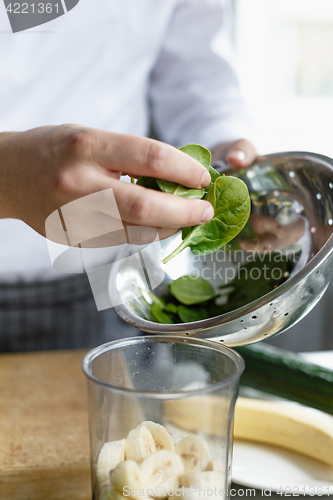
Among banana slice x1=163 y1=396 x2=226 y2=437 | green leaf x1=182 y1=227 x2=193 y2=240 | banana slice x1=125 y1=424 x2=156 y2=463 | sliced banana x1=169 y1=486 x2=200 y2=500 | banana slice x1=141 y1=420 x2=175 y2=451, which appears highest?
green leaf x1=182 y1=227 x2=193 y2=240

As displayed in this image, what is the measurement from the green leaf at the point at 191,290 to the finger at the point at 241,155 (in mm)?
165

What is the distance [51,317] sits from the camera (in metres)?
0.93

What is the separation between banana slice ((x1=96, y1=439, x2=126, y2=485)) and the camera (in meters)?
0.30

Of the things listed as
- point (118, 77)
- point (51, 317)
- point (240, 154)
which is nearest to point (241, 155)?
point (240, 154)

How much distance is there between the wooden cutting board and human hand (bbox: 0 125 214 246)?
0.90 feet

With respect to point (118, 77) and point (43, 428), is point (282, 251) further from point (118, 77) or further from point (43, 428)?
point (118, 77)

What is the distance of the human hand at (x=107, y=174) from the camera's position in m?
0.30

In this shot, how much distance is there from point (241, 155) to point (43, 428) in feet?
1.39

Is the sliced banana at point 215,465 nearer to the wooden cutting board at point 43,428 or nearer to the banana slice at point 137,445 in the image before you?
the banana slice at point 137,445

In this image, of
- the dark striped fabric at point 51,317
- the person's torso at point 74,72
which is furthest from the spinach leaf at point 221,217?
the dark striped fabric at point 51,317

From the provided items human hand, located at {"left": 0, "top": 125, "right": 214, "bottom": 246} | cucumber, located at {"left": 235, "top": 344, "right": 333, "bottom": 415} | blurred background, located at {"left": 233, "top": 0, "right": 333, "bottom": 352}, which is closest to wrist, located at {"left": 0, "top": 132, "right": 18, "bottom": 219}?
human hand, located at {"left": 0, "top": 125, "right": 214, "bottom": 246}

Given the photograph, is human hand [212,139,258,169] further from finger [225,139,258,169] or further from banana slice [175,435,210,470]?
banana slice [175,435,210,470]

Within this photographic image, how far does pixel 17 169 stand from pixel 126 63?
528 mm

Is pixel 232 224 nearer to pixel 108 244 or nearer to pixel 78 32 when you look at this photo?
pixel 108 244
